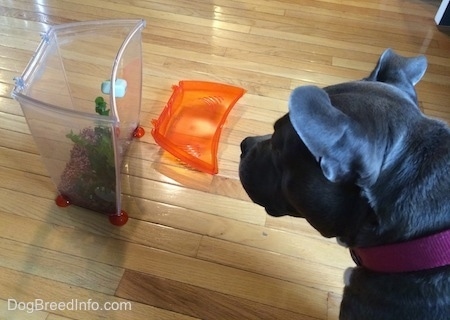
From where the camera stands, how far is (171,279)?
55.7 inches

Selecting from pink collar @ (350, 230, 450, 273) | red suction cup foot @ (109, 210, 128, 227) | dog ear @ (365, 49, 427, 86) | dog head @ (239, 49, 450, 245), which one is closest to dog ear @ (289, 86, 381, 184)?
dog head @ (239, 49, 450, 245)

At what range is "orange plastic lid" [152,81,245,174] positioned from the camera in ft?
5.67

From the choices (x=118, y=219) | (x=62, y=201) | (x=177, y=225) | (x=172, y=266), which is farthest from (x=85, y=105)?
(x=172, y=266)

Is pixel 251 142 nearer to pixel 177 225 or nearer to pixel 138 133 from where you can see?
pixel 177 225

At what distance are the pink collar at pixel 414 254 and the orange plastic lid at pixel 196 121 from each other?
94 cm

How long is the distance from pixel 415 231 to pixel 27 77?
3.85 feet

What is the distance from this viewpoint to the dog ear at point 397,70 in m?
1.00

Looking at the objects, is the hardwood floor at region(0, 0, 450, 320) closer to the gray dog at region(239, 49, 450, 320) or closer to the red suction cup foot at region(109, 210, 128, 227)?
the red suction cup foot at region(109, 210, 128, 227)

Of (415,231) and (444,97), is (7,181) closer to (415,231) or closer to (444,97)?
(415,231)

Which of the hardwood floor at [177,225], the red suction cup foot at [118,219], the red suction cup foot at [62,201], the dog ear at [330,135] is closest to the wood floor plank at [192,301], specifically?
the hardwood floor at [177,225]

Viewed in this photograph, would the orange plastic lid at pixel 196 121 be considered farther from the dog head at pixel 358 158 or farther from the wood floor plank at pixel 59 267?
the dog head at pixel 358 158

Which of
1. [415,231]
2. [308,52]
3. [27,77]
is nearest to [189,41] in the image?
[308,52]

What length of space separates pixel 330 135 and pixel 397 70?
0.41 metres

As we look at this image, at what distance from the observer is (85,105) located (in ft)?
5.71
